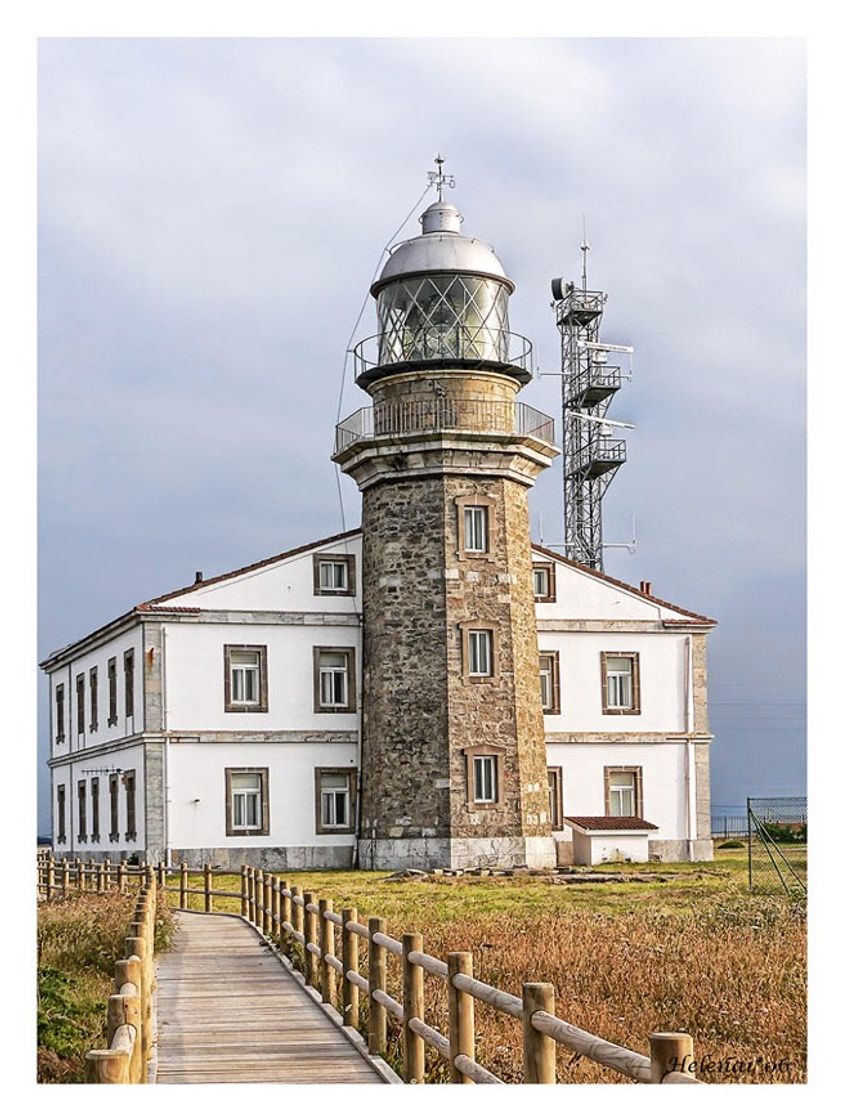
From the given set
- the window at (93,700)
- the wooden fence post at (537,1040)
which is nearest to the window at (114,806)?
the window at (93,700)

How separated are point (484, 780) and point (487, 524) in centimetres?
397

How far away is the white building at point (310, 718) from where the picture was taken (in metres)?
28.9

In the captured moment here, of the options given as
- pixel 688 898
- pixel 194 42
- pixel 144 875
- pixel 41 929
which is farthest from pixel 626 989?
pixel 144 875

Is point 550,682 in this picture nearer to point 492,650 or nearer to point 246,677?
point 492,650

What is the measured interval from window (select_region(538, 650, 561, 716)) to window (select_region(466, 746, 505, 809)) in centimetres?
356

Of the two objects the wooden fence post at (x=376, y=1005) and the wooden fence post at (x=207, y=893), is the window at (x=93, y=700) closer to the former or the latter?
the wooden fence post at (x=207, y=893)

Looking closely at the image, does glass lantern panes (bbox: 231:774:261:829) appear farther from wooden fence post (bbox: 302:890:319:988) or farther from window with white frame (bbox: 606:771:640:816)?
wooden fence post (bbox: 302:890:319:988)

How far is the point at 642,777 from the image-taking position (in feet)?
102

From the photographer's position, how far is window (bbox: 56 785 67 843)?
3544 cm

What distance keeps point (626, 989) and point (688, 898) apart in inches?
386

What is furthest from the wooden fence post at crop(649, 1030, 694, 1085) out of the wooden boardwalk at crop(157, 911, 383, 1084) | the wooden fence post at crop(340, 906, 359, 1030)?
the wooden fence post at crop(340, 906, 359, 1030)

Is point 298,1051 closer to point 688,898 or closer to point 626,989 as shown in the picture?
point 626,989
